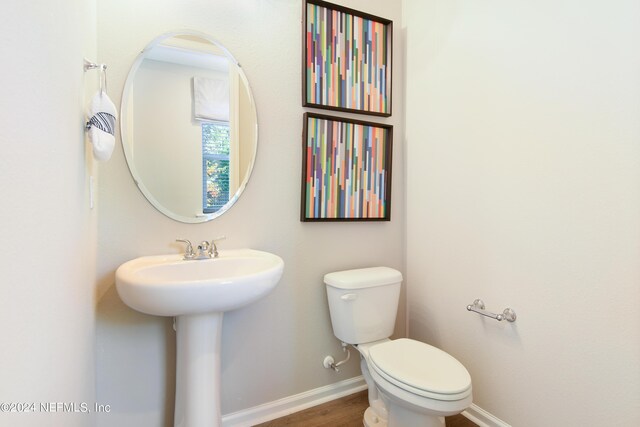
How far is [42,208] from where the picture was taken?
581 mm

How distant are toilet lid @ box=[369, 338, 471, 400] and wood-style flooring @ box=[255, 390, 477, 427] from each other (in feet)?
1.55

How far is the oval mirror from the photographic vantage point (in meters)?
1.34

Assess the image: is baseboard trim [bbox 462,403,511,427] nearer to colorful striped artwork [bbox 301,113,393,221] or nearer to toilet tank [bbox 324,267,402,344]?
toilet tank [bbox 324,267,402,344]

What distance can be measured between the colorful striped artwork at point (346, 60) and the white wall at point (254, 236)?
8 centimetres

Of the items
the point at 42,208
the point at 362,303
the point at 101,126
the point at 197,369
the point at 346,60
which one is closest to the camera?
the point at 42,208

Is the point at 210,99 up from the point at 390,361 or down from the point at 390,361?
up

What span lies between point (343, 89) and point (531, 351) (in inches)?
60.8

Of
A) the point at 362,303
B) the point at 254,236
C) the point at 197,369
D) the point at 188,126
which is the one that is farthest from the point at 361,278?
the point at 188,126

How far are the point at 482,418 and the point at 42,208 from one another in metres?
1.89

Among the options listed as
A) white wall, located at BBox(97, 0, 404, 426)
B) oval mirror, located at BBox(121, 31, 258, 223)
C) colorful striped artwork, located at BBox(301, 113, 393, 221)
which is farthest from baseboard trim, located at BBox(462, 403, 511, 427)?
oval mirror, located at BBox(121, 31, 258, 223)

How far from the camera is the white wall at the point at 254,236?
1.29m

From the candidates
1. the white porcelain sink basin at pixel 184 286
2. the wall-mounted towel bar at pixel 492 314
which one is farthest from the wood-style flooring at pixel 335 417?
the white porcelain sink basin at pixel 184 286

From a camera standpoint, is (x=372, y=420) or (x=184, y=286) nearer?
(x=184, y=286)

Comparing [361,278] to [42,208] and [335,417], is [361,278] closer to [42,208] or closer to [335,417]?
Result: [335,417]
